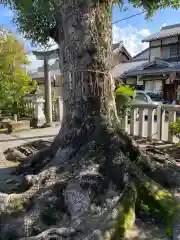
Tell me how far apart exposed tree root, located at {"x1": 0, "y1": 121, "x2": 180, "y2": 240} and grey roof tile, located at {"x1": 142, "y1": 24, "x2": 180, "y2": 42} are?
18246 millimetres

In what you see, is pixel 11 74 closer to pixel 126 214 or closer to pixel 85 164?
pixel 85 164

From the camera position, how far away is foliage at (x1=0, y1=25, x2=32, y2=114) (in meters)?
9.32

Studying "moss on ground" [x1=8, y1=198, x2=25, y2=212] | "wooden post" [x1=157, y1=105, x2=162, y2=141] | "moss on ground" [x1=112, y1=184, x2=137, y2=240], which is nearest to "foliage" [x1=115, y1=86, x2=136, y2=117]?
"wooden post" [x1=157, y1=105, x2=162, y2=141]

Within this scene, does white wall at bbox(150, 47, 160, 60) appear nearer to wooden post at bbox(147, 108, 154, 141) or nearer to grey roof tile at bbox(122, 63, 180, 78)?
grey roof tile at bbox(122, 63, 180, 78)

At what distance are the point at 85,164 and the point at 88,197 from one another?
18.9 inches

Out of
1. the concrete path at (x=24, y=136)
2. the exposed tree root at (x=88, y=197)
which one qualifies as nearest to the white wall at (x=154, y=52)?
the concrete path at (x=24, y=136)

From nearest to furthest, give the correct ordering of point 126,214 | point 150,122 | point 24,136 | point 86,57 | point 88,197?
point 126,214
point 88,197
point 86,57
point 150,122
point 24,136

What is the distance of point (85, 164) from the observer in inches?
110

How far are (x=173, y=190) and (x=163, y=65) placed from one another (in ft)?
55.1

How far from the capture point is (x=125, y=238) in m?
2.10

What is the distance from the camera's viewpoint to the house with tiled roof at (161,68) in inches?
687

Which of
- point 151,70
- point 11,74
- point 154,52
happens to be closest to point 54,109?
point 11,74

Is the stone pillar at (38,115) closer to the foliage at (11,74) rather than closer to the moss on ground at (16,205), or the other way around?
the foliage at (11,74)

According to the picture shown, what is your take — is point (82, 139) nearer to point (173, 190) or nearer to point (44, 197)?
point (44, 197)
